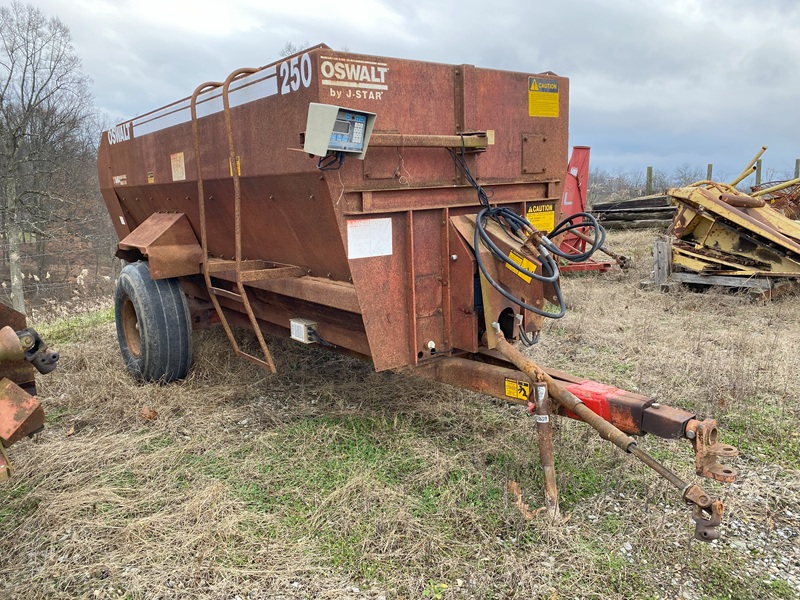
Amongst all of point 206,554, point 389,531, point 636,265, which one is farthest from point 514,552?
point 636,265

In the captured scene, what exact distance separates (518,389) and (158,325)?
2.86 metres

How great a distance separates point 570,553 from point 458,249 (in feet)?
5.09

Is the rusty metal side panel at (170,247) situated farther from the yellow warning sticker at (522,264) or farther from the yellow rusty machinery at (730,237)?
the yellow rusty machinery at (730,237)

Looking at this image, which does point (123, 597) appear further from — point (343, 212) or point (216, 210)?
point (216, 210)

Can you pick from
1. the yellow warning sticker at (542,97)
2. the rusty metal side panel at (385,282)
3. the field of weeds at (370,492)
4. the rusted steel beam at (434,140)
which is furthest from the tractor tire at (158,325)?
the yellow warning sticker at (542,97)

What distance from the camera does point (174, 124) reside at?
4.45 metres

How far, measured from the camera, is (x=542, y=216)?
380 cm

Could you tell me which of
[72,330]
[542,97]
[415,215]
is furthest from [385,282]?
[72,330]

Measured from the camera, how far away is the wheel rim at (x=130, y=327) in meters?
5.03

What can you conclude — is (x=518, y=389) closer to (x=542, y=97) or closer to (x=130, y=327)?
(x=542, y=97)

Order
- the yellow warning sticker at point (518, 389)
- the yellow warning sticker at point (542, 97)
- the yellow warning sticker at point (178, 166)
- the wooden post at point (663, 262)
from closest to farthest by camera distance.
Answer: the yellow warning sticker at point (518, 389) → the yellow warning sticker at point (542, 97) → the yellow warning sticker at point (178, 166) → the wooden post at point (663, 262)

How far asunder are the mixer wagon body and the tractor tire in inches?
35.4

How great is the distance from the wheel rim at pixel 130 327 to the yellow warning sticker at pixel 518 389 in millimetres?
3412

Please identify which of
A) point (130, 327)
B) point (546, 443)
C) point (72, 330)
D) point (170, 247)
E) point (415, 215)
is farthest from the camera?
point (72, 330)
